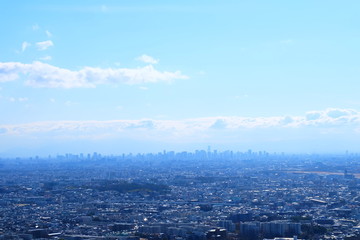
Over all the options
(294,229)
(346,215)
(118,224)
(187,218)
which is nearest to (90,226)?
(118,224)

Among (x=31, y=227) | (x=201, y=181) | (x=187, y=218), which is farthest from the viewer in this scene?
(x=201, y=181)

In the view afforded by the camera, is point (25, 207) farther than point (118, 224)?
Yes

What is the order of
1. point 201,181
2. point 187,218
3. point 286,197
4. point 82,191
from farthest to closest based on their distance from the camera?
point 201,181
point 82,191
point 286,197
point 187,218

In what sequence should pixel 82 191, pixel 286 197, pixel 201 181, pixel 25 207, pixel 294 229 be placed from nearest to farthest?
pixel 294 229, pixel 25 207, pixel 286 197, pixel 82 191, pixel 201 181

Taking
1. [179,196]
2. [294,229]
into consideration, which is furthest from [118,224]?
[179,196]

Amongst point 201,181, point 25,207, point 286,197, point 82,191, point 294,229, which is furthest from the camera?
point 201,181

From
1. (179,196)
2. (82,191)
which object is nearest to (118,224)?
(179,196)

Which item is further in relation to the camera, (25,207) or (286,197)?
(286,197)

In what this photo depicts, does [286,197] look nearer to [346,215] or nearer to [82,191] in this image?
[346,215]

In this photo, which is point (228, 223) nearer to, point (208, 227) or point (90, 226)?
point (208, 227)
